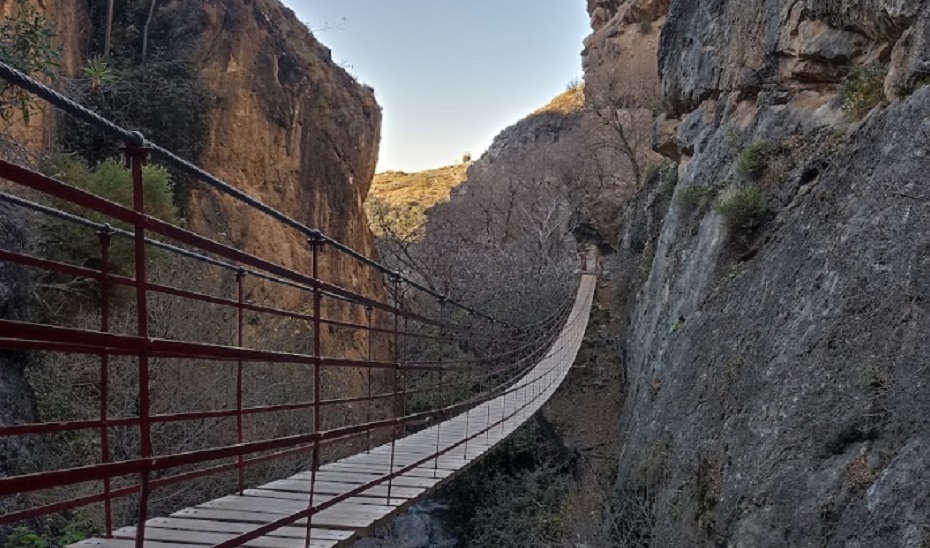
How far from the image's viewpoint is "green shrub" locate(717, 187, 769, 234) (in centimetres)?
542

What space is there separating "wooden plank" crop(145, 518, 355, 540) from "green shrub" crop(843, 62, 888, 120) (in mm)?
4115

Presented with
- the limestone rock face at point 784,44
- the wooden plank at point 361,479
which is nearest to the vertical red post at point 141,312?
the wooden plank at point 361,479

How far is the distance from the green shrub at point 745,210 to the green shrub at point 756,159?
174 mm

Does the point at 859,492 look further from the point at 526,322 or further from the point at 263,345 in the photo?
the point at 526,322

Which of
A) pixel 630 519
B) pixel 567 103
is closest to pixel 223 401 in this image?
pixel 630 519

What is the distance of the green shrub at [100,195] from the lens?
20.8 ft

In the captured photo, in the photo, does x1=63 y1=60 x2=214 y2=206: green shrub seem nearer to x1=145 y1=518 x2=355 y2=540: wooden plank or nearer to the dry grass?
x1=145 y1=518 x2=355 y2=540: wooden plank

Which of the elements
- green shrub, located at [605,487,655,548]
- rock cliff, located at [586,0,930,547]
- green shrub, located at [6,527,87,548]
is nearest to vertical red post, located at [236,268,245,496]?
green shrub, located at [6,527,87,548]

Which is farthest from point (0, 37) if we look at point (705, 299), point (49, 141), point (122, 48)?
point (705, 299)

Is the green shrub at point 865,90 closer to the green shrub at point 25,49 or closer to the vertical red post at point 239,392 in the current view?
the vertical red post at point 239,392

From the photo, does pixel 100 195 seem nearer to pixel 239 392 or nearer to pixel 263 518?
pixel 239 392

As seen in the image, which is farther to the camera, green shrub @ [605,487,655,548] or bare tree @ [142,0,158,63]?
bare tree @ [142,0,158,63]

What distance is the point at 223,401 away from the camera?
750 cm

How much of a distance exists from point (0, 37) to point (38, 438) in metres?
3.16
